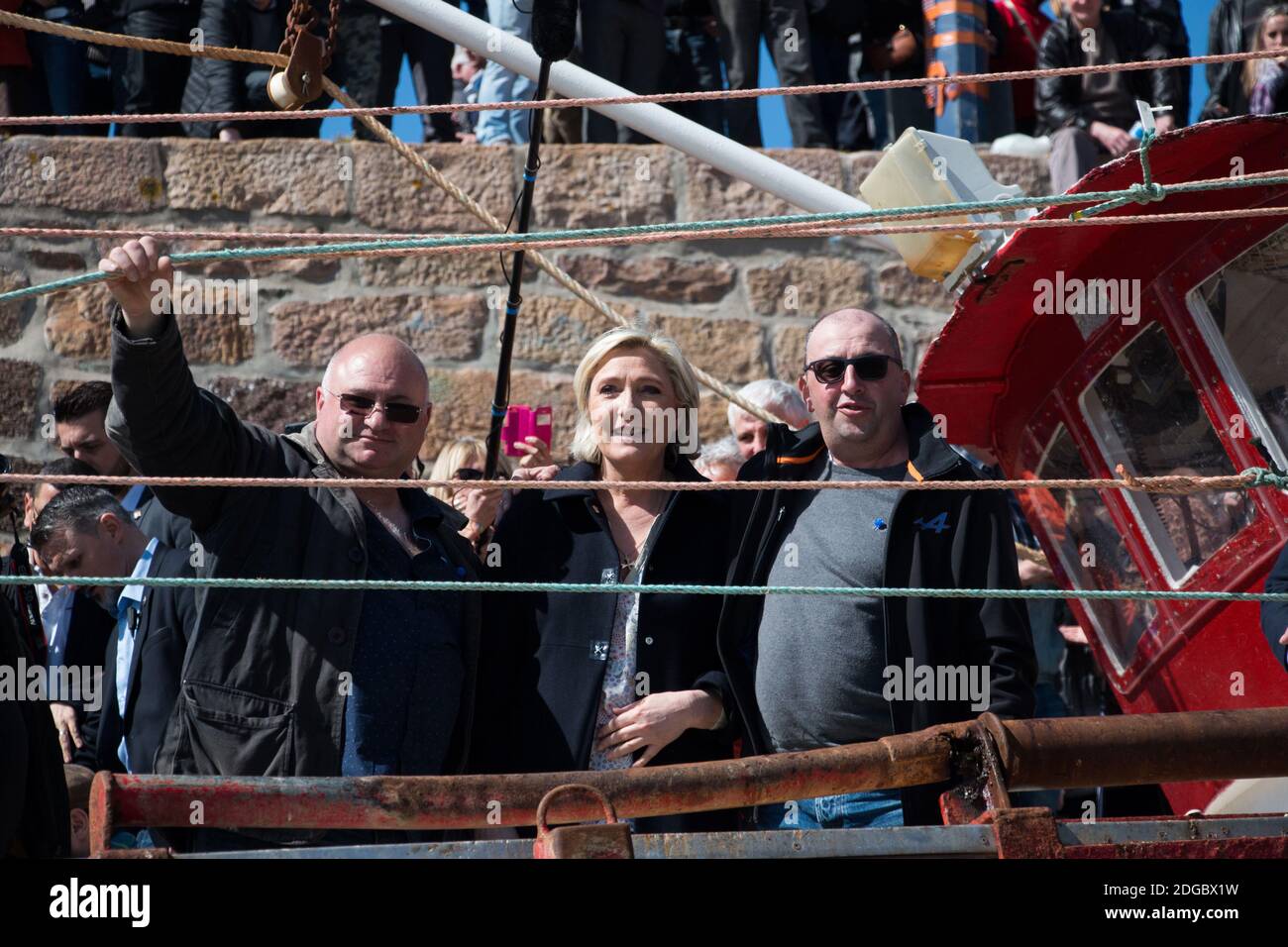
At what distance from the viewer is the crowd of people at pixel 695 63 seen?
637 cm

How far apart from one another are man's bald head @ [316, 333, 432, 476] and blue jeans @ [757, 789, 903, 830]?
110 centimetres

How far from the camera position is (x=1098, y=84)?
21.7ft

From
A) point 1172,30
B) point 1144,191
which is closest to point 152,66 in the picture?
point 1172,30

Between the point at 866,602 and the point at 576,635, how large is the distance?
624 millimetres

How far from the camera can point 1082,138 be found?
6340 mm

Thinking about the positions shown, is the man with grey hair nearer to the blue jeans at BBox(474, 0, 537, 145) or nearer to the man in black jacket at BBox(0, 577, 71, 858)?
the blue jeans at BBox(474, 0, 537, 145)

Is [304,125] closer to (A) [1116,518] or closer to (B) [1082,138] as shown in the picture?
(B) [1082,138]

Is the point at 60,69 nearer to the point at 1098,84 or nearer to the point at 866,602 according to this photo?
the point at 1098,84

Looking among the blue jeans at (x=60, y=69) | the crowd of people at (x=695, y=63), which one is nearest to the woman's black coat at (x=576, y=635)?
the crowd of people at (x=695, y=63)

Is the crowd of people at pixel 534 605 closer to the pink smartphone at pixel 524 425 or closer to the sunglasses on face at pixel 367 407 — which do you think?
the sunglasses on face at pixel 367 407

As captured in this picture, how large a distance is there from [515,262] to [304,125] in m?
3.10

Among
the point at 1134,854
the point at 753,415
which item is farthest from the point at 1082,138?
the point at 1134,854

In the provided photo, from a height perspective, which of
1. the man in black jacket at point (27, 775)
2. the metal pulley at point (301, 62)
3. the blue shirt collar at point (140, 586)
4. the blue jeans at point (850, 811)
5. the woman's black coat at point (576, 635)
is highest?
the metal pulley at point (301, 62)

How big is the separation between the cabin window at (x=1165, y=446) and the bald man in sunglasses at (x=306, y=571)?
5.31ft
